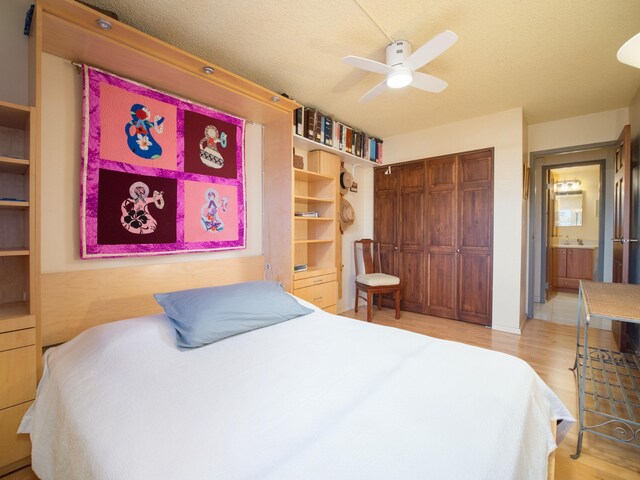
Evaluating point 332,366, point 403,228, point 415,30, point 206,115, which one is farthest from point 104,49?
point 403,228

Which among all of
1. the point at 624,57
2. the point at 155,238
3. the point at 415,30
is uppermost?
the point at 415,30

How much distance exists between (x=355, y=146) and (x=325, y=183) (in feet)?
2.57

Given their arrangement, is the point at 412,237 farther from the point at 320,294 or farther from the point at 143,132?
the point at 143,132

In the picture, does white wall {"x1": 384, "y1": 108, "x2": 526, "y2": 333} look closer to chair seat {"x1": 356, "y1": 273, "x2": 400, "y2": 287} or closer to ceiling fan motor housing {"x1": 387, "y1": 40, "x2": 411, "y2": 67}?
chair seat {"x1": 356, "y1": 273, "x2": 400, "y2": 287}

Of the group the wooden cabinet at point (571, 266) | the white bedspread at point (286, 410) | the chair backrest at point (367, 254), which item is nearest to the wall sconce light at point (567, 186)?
the wooden cabinet at point (571, 266)

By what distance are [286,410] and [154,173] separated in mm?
1835

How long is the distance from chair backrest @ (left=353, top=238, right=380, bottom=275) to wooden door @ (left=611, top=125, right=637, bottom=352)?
256cm

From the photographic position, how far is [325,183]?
3377 mm

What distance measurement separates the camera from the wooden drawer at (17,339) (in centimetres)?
133

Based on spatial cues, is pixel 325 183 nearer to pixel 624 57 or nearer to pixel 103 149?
pixel 103 149

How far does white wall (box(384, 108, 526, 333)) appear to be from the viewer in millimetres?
3232

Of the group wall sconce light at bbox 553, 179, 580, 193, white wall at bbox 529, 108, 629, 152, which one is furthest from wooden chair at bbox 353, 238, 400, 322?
Answer: wall sconce light at bbox 553, 179, 580, 193

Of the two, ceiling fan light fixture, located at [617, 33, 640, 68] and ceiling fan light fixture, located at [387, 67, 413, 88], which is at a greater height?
ceiling fan light fixture, located at [387, 67, 413, 88]

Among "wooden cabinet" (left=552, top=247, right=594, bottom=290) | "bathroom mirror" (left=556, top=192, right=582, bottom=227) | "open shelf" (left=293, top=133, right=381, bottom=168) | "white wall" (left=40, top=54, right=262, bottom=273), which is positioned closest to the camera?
"white wall" (left=40, top=54, right=262, bottom=273)
